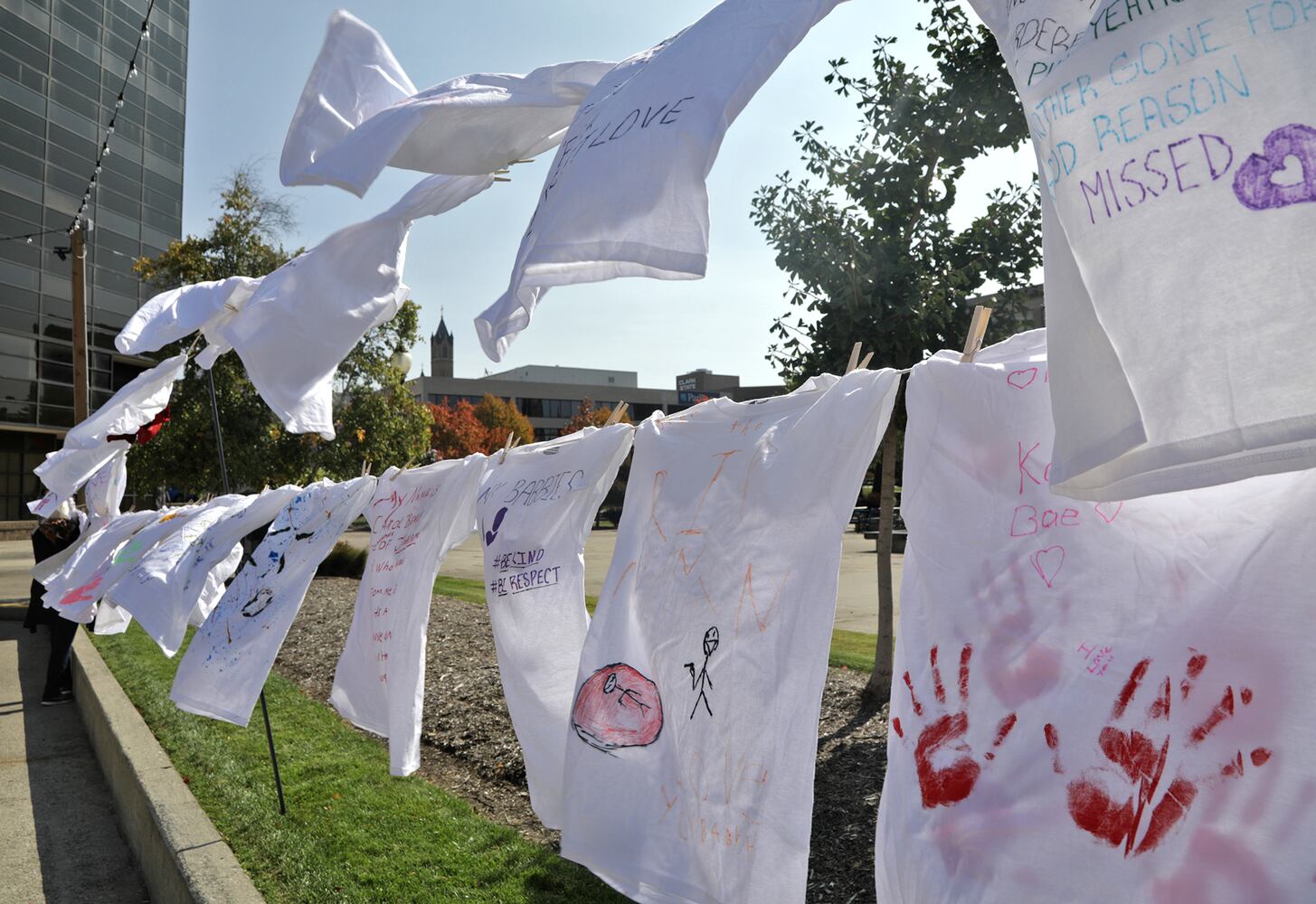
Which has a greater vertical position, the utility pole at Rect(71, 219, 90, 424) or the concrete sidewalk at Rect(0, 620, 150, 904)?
the utility pole at Rect(71, 219, 90, 424)

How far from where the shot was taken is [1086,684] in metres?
1.54

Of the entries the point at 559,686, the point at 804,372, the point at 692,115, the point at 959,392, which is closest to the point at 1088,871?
the point at 959,392

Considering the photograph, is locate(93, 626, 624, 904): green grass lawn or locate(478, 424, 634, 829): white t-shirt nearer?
locate(478, 424, 634, 829): white t-shirt

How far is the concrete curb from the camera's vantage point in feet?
12.2

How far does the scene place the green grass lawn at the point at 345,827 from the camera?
3686 mm

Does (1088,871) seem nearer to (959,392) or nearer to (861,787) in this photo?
(959,392)

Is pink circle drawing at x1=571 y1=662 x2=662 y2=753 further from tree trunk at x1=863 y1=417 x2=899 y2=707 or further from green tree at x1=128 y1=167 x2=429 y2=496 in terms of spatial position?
green tree at x1=128 y1=167 x2=429 y2=496

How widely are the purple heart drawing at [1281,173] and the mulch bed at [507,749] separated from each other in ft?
9.60

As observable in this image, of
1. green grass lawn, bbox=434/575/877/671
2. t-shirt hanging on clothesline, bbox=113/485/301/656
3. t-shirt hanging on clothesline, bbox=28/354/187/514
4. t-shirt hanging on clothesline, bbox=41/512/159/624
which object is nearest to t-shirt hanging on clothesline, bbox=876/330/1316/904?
green grass lawn, bbox=434/575/877/671

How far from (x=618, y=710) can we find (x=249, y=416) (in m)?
14.0

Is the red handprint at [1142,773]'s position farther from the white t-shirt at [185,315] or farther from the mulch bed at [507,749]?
the white t-shirt at [185,315]

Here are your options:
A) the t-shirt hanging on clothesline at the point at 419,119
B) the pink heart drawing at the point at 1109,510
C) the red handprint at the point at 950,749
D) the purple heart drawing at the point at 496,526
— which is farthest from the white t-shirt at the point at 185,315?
the pink heart drawing at the point at 1109,510

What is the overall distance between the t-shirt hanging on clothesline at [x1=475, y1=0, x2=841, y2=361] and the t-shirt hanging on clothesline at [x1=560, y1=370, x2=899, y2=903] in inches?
25.6

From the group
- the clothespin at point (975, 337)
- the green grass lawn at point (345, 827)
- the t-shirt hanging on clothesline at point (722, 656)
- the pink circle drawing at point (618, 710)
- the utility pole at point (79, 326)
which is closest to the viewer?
the clothespin at point (975, 337)
